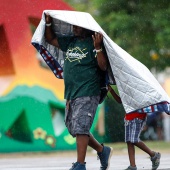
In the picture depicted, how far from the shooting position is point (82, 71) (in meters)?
8.31

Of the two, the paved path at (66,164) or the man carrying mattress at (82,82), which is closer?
the man carrying mattress at (82,82)

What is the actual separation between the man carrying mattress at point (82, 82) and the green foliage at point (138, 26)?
14.0 meters

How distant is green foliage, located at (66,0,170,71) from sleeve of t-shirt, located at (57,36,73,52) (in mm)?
13708

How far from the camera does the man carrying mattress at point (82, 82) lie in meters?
8.27

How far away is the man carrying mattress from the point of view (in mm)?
8273

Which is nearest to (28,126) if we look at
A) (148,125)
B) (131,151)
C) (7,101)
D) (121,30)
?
(7,101)

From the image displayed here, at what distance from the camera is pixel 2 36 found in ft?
59.3

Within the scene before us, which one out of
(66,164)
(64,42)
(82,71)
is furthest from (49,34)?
(66,164)

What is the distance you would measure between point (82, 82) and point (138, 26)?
15.4 m

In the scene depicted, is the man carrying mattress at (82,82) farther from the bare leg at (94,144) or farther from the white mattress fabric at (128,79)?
the bare leg at (94,144)

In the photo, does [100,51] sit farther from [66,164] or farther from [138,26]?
[138,26]

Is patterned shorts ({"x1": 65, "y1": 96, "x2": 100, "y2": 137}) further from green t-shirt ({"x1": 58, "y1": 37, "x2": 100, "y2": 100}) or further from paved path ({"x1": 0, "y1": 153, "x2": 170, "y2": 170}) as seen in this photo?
paved path ({"x1": 0, "y1": 153, "x2": 170, "y2": 170})

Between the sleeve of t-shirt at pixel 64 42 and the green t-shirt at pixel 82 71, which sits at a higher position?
the sleeve of t-shirt at pixel 64 42

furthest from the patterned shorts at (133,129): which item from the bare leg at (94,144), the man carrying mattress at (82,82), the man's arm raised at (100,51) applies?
the man's arm raised at (100,51)
